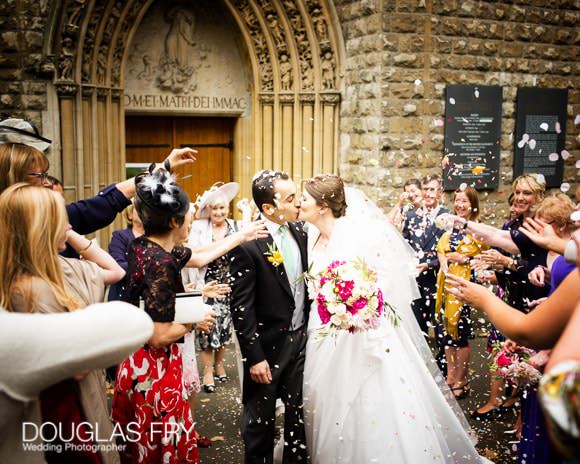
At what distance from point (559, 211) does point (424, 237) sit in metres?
2.01

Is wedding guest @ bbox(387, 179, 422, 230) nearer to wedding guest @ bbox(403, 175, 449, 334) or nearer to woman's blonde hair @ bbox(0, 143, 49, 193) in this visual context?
wedding guest @ bbox(403, 175, 449, 334)

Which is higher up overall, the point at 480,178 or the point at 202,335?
the point at 480,178

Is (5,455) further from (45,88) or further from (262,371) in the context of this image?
(45,88)

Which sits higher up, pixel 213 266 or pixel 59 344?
pixel 59 344

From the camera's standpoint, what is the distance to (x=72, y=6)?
23.5 ft

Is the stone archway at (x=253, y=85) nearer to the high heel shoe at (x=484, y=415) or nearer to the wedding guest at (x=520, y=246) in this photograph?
the wedding guest at (x=520, y=246)

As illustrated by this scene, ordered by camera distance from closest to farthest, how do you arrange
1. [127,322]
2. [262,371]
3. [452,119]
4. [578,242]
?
1. [127,322]
2. [578,242]
3. [262,371]
4. [452,119]

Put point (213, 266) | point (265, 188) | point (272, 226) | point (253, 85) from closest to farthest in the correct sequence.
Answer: point (265, 188) → point (272, 226) → point (213, 266) → point (253, 85)

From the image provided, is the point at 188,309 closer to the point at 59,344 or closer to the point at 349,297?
the point at 349,297

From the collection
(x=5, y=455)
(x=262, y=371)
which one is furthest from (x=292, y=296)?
(x=5, y=455)

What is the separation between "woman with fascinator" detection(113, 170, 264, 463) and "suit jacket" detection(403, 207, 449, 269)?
10.9ft

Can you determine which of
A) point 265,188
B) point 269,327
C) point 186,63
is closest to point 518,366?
point 269,327

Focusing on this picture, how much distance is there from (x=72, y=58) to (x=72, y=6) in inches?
22.8

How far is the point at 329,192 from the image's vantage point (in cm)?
395
